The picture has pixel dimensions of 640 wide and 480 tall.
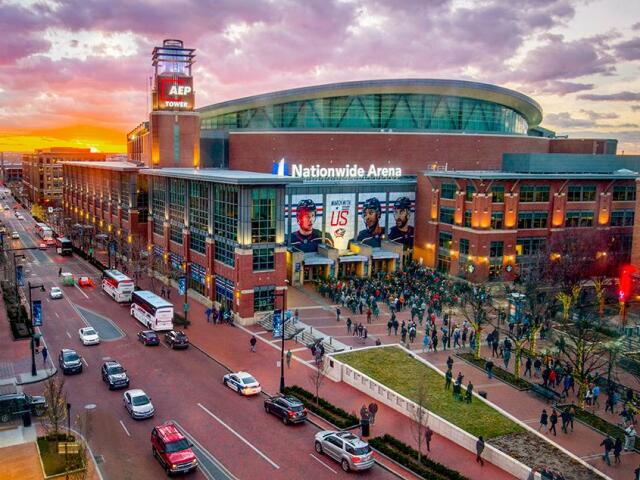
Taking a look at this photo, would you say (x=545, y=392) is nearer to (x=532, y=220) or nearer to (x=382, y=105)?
(x=532, y=220)

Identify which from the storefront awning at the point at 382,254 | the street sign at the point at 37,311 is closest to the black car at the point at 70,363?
the street sign at the point at 37,311

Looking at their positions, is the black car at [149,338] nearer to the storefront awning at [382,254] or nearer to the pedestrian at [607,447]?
the pedestrian at [607,447]

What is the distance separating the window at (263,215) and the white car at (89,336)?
51.7ft

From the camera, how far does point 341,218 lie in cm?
8019

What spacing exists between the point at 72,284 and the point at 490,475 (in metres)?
59.5

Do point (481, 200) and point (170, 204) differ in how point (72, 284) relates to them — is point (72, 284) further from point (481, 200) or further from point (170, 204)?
point (481, 200)

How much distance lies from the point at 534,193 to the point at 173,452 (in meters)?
60.3

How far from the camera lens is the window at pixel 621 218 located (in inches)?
3174

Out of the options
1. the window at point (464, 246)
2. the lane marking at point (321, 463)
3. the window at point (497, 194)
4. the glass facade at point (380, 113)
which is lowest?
the lane marking at point (321, 463)

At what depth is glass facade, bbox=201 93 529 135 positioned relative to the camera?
9625 cm

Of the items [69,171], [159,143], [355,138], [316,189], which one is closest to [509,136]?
[355,138]

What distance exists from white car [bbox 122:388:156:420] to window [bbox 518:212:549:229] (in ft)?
178

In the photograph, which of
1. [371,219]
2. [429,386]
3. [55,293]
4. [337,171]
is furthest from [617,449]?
[337,171]

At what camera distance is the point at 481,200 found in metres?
73.2
